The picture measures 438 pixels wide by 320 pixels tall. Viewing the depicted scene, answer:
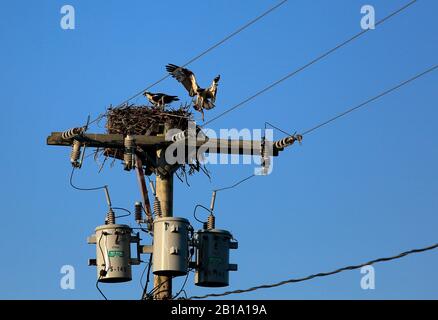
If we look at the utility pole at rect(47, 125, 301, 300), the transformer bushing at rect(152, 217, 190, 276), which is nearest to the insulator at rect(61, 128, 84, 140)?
the utility pole at rect(47, 125, 301, 300)

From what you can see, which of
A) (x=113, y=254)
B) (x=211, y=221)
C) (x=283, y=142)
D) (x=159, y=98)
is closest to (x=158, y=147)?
(x=211, y=221)

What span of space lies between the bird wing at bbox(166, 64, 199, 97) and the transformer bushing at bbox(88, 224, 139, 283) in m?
4.44

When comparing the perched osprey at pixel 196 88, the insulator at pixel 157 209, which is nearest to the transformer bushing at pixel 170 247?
the insulator at pixel 157 209

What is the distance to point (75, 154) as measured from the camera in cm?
2386

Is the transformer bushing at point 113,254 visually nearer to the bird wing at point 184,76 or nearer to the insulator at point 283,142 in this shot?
the insulator at point 283,142

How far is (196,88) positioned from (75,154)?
337 cm

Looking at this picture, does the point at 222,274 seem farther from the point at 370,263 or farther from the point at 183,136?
the point at 370,263

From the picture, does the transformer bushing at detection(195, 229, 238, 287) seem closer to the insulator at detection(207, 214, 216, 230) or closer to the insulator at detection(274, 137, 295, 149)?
the insulator at detection(207, 214, 216, 230)

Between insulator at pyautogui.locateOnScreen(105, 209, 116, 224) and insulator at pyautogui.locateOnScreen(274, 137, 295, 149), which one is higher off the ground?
insulator at pyautogui.locateOnScreen(274, 137, 295, 149)

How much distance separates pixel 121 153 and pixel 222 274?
3.63m

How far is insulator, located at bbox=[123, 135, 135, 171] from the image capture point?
23.8 meters

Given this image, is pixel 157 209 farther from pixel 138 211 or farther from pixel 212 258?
pixel 212 258

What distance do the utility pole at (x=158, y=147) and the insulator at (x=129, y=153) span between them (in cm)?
7
